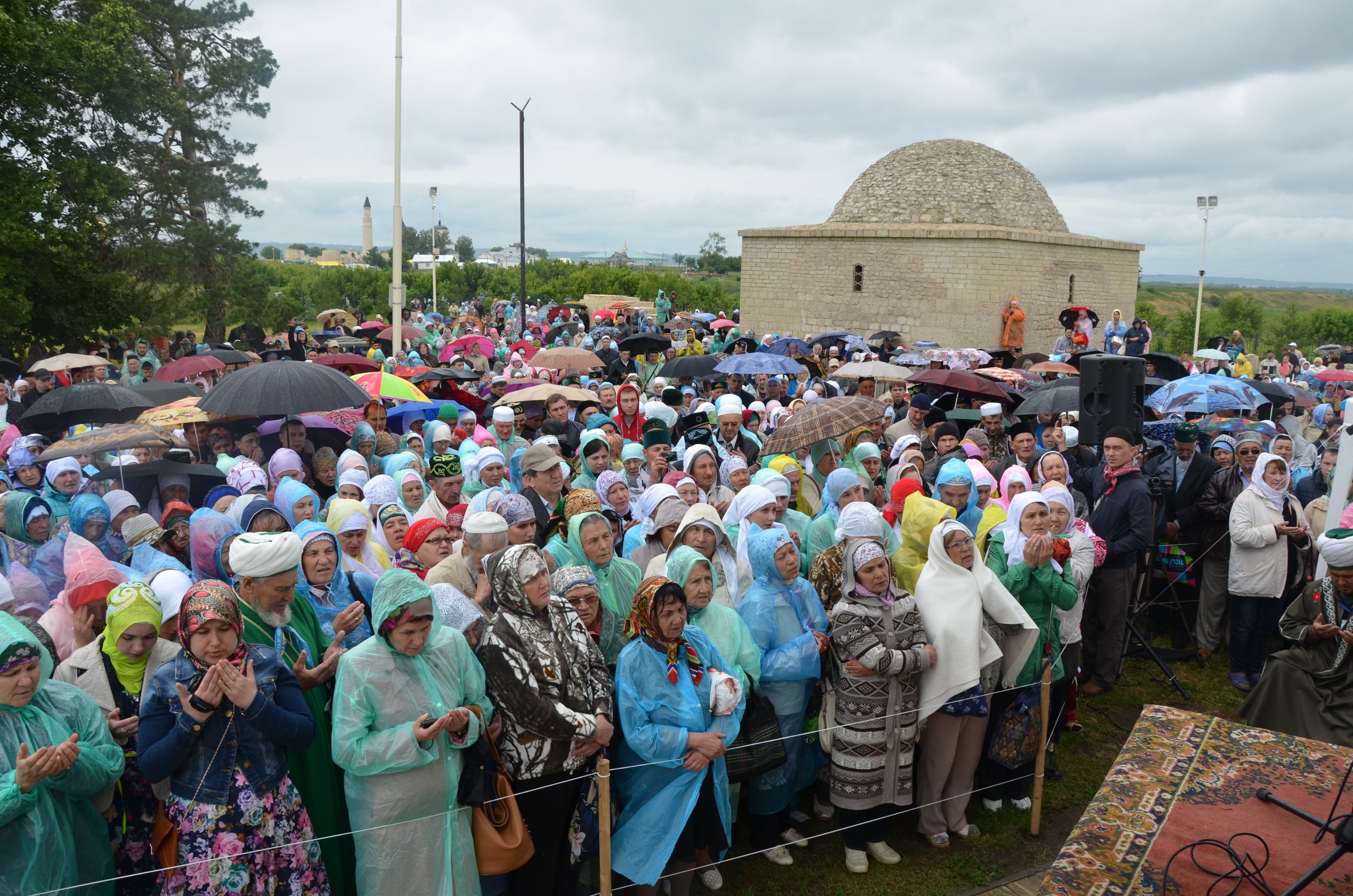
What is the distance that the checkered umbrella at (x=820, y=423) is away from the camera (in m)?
7.38

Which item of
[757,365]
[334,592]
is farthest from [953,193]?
[334,592]

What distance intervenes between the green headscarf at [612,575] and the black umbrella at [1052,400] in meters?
5.83

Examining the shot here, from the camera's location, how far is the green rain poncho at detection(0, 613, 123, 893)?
117 inches

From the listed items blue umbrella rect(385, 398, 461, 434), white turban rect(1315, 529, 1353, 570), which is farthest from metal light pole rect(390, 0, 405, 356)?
white turban rect(1315, 529, 1353, 570)

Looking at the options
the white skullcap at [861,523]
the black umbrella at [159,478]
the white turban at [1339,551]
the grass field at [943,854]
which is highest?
the white skullcap at [861,523]

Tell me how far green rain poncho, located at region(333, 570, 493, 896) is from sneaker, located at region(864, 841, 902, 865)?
7.22 feet

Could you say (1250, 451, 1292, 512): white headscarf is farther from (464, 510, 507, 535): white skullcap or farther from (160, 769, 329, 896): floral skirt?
(160, 769, 329, 896): floral skirt

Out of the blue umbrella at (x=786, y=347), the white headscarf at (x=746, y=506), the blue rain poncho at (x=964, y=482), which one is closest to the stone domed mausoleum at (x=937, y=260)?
the blue umbrella at (x=786, y=347)

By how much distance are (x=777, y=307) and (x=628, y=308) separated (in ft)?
28.9

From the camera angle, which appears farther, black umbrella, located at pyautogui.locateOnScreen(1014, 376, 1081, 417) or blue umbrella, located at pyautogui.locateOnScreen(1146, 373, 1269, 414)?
black umbrella, located at pyautogui.locateOnScreen(1014, 376, 1081, 417)

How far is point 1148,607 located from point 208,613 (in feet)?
23.0

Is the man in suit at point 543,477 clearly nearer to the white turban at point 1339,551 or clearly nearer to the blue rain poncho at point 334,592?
the blue rain poncho at point 334,592

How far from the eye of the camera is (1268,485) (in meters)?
6.89

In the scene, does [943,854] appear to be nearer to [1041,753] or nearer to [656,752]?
[1041,753]
